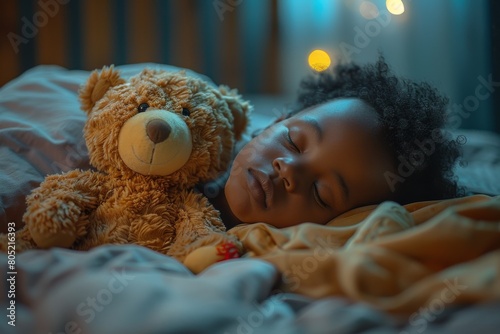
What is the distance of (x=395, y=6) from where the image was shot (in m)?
2.24

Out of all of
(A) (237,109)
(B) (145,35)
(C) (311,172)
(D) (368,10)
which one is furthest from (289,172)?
(D) (368,10)

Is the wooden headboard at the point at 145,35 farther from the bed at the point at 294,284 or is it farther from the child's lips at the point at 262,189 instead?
the bed at the point at 294,284

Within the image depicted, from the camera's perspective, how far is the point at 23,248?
0.81m

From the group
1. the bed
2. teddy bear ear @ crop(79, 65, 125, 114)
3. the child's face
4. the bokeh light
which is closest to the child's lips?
the child's face

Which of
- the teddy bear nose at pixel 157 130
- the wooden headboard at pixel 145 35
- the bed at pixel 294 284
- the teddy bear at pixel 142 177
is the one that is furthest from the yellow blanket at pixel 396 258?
the wooden headboard at pixel 145 35

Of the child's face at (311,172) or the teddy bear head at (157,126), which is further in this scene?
the child's face at (311,172)

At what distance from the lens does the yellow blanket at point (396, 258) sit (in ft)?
2.11

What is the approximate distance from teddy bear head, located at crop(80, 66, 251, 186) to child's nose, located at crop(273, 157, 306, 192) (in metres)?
0.12

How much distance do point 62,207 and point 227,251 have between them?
0.27 m

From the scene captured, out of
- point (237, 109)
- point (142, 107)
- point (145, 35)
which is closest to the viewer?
point (142, 107)

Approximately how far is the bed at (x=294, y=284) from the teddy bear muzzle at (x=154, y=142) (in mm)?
178

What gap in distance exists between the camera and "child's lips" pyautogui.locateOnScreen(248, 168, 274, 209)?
1.02 meters

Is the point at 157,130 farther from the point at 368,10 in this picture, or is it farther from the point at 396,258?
the point at 368,10

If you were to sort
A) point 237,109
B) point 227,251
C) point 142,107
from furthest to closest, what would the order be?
point 237,109 < point 142,107 < point 227,251
